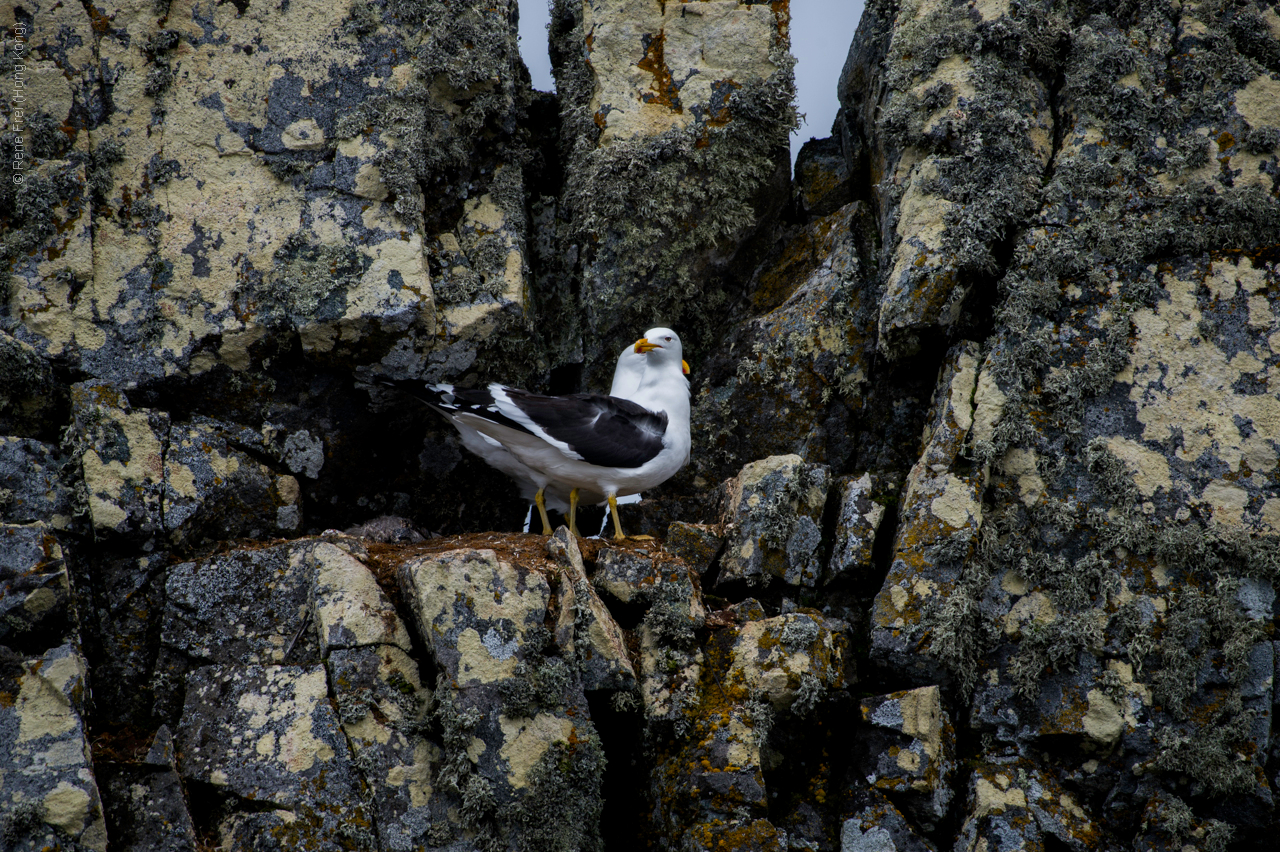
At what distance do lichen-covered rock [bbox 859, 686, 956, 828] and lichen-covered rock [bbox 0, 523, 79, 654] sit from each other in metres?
4.11

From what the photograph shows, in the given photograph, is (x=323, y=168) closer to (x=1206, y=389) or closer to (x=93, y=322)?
(x=93, y=322)

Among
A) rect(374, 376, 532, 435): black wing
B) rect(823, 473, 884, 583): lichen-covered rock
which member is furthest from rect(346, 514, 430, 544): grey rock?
rect(823, 473, 884, 583): lichen-covered rock

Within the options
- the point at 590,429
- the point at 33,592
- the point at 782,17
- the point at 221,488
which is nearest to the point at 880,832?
the point at 590,429

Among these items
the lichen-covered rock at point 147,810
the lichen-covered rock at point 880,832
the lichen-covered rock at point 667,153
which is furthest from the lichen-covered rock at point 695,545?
the lichen-covered rock at point 147,810

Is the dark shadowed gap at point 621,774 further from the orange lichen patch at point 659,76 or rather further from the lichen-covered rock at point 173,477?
the orange lichen patch at point 659,76

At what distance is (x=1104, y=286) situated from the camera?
5.18m

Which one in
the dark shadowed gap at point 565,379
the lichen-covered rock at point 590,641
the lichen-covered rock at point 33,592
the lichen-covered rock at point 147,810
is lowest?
the lichen-covered rock at point 147,810

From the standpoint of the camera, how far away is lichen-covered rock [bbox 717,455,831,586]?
16.7 ft

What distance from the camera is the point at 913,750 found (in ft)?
14.0

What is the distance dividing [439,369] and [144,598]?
2235 mm

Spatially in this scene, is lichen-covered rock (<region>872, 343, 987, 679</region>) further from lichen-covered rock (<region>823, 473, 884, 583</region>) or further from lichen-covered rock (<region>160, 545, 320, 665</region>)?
lichen-covered rock (<region>160, 545, 320, 665</region>)

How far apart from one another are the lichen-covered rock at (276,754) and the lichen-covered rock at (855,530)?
9.67ft

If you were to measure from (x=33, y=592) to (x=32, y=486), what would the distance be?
79 centimetres

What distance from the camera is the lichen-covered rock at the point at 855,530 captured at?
A: 16.4ft
